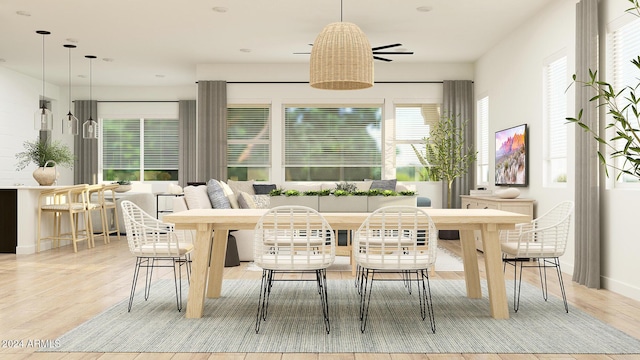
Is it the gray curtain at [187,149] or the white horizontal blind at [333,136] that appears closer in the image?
the white horizontal blind at [333,136]

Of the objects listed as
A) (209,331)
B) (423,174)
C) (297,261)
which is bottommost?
(209,331)

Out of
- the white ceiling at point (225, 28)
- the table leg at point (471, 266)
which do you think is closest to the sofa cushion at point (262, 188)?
the white ceiling at point (225, 28)

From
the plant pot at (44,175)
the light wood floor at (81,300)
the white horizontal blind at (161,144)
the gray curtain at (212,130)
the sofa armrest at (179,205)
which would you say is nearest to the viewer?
the light wood floor at (81,300)

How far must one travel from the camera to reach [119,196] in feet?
33.2

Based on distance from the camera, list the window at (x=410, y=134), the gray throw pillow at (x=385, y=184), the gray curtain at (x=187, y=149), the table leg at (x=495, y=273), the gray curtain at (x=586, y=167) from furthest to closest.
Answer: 1. the gray curtain at (x=187, y=149)
2. the window at (x=410, y=134)
3. the gray throw pillow at (x=385, y=184)
4. the gray curtain at (x=586, y=167)
5. the table leg at (x=495, y=273)

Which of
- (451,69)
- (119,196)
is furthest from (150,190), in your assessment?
(451,69)

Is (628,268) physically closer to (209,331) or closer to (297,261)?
(297,261)

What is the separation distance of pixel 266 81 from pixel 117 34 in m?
2.83

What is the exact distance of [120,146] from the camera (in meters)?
12.4

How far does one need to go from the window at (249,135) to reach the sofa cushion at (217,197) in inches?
144

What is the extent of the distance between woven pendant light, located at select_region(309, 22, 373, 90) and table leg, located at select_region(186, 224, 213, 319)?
1.29 m

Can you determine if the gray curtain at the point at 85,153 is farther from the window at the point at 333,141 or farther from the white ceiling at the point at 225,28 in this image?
the window at the point at 333,141

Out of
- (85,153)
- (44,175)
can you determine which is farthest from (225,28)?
(85,153)

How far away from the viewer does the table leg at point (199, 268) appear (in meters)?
4.02
